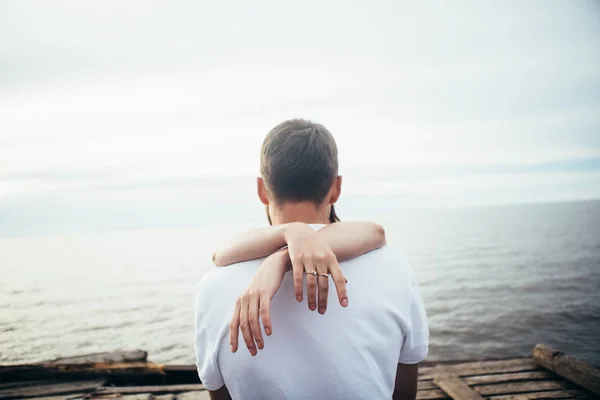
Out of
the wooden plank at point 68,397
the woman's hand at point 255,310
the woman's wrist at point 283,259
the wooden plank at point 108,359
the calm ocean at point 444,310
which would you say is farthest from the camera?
the calm ocean at point 444,310

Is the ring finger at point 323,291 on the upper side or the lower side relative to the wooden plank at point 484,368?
upper

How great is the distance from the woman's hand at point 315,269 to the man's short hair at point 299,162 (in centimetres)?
30

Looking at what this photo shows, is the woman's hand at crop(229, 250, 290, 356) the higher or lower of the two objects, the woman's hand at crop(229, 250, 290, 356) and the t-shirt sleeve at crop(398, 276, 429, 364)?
the higher

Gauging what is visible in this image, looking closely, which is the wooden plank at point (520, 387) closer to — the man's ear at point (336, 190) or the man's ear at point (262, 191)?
the man's ear at point (336, 190)

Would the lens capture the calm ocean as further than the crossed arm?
Yes

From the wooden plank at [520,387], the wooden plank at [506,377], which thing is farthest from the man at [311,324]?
the wooden plank at [506,377]

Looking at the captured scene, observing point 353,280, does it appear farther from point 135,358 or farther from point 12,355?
point 12,355

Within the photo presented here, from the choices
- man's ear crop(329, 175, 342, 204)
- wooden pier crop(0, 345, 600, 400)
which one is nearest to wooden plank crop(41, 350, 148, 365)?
wooden pier crop(0, 345, 600, 400)

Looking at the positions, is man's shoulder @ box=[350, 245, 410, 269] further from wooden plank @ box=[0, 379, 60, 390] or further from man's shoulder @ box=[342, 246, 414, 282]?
wooden plank @ box=[0, 379, 60, 390]

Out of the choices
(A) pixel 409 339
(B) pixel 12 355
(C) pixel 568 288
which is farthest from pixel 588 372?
(B) pixel 12 355

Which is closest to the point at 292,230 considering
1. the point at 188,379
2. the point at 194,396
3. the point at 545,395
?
the point at 194,396

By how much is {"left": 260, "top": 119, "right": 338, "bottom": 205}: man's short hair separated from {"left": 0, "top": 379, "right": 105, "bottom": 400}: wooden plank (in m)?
5.51

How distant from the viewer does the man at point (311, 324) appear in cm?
147

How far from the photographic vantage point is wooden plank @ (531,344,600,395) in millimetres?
4742
